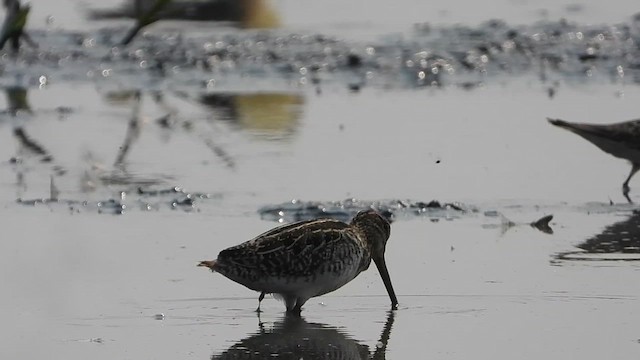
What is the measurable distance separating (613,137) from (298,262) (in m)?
4.60

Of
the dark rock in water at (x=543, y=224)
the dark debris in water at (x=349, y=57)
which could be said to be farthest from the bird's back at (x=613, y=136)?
the dark debris in water at (x=349, y=57)

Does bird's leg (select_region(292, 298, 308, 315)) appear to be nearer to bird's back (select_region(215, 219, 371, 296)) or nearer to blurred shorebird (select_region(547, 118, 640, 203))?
bird's back (select_region(215, 219, 371, 296))

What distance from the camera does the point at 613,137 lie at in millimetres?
12430

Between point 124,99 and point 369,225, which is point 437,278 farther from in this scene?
point 124,99

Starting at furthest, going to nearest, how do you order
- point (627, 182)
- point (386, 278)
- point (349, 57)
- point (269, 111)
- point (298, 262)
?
point (349, 57) → point (269, 111) → point (627, 182) → point (386, 278) → point (298, 262)

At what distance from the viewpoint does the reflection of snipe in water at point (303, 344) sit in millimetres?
7633

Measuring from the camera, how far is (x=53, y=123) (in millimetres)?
14094

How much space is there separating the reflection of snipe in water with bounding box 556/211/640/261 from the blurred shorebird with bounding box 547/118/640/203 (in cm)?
182

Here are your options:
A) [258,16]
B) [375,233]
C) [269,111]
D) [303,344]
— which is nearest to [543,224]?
[375,233]

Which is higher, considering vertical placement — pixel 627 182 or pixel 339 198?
pixel 627 182

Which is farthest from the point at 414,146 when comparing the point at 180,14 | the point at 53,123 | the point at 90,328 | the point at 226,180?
the point at 180,14

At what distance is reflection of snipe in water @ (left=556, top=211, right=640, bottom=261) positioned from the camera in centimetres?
959

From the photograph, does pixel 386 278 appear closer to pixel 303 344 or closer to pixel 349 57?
pixel 303 344

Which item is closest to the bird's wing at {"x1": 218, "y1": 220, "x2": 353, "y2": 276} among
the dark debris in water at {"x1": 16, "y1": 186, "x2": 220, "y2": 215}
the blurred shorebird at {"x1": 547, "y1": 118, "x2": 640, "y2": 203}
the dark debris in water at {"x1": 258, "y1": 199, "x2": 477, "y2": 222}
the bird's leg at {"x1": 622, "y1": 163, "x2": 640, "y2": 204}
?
the dark debris in water at {"x1": 258, "y1": 199, "x2": 477, "y2": 222}
